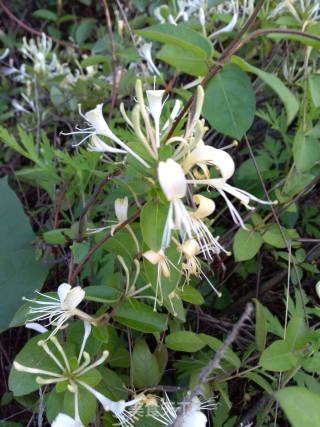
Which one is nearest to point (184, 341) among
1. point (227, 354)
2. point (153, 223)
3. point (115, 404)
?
point (227, 354)

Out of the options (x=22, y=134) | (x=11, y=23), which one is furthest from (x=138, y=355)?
(x=11, y=23)

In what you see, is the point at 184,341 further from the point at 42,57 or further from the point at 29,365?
the point at 42,57

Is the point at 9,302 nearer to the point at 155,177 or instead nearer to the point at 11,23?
the point at 155,177

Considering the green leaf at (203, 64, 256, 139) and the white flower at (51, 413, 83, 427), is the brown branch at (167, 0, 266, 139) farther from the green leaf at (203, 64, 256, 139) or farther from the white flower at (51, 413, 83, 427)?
the white flower at (51, 413, 83, 427)

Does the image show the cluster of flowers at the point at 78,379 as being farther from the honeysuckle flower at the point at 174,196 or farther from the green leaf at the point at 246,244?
the green leaf at the point at 246,244

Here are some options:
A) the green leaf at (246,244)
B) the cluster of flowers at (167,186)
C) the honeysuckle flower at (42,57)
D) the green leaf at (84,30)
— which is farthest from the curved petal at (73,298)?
the green leaf at (84,30)
